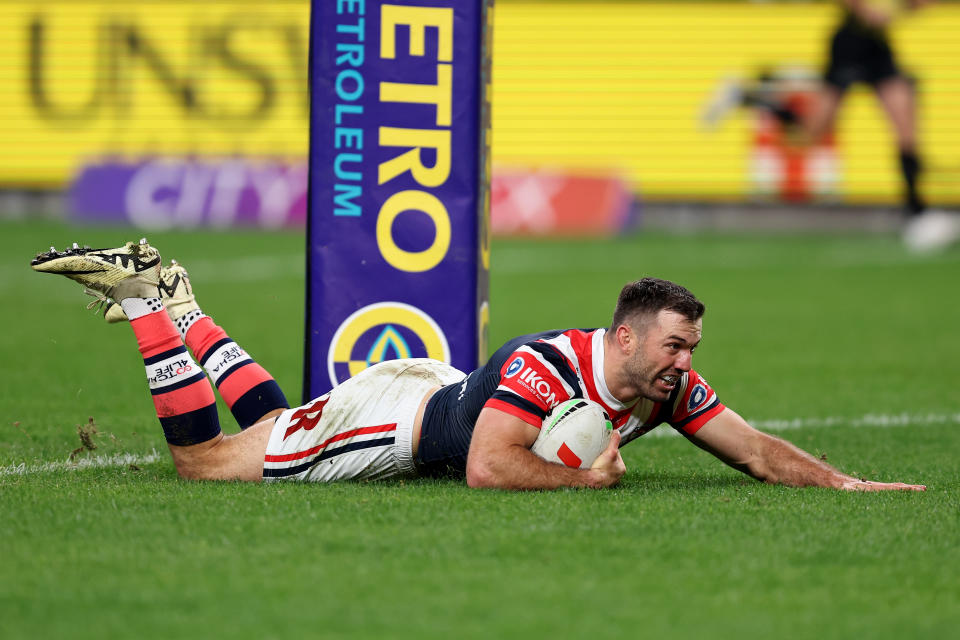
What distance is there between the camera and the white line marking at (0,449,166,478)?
6.24m

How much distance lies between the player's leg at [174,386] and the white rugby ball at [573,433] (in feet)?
4.22

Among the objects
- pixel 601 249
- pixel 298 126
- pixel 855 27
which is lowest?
pixel 601 249

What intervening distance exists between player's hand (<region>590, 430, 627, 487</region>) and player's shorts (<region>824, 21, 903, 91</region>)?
22826 millimetres

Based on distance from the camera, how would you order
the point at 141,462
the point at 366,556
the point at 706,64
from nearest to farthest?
1. the point at 366,556
2. the point at 141,462
3. the point at 706,64

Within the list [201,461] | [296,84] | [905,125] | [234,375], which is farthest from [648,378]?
[296,84]

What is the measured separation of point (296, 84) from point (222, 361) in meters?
22.7

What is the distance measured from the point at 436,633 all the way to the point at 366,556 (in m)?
0.80

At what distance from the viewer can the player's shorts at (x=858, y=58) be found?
87.5 feet

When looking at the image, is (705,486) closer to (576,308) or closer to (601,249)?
(576,308)

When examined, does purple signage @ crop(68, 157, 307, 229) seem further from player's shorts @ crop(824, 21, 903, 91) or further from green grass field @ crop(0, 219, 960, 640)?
green grass field @ crop(0, 219, 960, 640)

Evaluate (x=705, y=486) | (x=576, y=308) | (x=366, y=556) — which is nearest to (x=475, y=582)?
(x=366, y=556)

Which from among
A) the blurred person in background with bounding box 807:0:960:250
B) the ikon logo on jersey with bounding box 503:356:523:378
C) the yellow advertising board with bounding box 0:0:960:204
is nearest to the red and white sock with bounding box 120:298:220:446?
the ikon logo on jersey with bounding box 503:356:523:378

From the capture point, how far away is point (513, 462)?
5484 millimetres

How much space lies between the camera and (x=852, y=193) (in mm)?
27812
